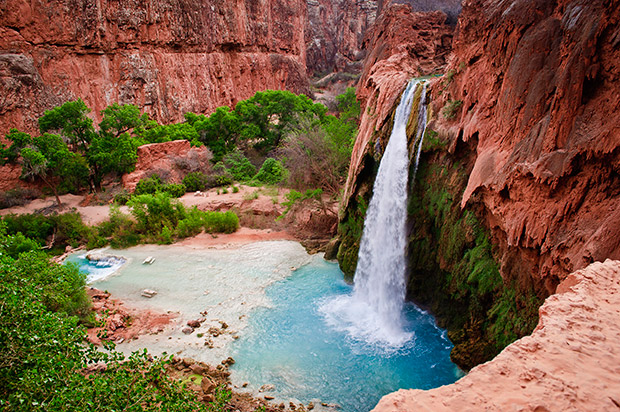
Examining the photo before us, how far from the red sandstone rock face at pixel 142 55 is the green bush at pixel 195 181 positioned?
10063 millimetres

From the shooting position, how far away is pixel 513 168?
227 inches

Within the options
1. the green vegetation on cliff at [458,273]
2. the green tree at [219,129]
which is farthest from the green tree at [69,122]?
the green vegetation on cliff at [458,273]

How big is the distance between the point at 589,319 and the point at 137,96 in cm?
3130

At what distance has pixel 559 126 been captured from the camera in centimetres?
504

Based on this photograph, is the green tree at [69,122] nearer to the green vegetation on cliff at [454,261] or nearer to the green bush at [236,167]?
the green bush at [236,167]

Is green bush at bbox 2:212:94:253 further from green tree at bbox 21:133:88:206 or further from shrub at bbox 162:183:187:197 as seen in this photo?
shrub at bbox 162:183:187:197

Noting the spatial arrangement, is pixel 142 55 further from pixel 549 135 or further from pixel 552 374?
pixel 552 374

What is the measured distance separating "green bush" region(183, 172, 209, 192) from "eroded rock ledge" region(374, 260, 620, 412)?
20.8m

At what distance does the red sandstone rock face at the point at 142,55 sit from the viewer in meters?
22.8

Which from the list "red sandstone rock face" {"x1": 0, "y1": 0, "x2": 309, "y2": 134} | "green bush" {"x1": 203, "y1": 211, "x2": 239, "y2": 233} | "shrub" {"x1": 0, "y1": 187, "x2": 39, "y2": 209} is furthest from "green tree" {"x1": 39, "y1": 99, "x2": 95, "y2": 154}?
"green bush" {"x1": 203, "y1": 211, "x2": 239, "y2": 233}

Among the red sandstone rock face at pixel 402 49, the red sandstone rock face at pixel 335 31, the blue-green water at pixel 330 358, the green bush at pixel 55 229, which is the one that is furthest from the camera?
the red sandstone rock face at pixel 335 31

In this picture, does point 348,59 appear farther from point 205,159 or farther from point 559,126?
point 559,126

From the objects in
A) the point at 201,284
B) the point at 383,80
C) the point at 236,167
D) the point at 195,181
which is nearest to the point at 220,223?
the point at 201,284

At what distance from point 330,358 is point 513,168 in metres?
5.52
